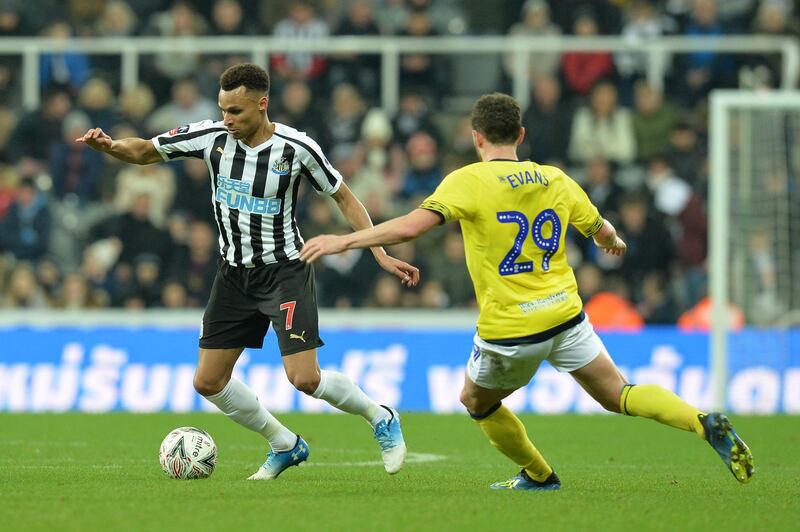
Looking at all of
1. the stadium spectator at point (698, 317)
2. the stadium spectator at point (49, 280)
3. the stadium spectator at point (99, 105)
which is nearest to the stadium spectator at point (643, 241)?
the stadium spectator at point (698, 317)

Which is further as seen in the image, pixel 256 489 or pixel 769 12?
pixel 769 12

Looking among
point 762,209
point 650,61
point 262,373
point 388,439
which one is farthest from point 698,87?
point 388,439

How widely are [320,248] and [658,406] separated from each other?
193 centimetres

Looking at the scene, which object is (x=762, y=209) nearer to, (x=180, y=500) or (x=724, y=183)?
(x=724, y=183)

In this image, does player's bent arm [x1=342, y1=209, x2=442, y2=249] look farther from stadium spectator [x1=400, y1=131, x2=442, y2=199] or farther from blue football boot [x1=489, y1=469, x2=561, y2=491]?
stadium spectator [x1=400, y1=131, x2=442, y2=199]

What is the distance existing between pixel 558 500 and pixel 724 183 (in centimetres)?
794

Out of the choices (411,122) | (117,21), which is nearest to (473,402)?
(411,122)

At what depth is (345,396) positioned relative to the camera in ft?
26.5

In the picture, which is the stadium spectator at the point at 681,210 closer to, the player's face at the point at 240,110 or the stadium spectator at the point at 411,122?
the stadium spectator at the point at 411,122

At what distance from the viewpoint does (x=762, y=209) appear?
49.4 ft

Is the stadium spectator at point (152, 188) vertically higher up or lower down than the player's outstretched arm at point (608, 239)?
higher up

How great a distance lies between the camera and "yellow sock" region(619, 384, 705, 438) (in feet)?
23.3

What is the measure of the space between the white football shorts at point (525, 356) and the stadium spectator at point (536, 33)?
35.5ft

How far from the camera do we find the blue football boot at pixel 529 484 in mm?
7645
